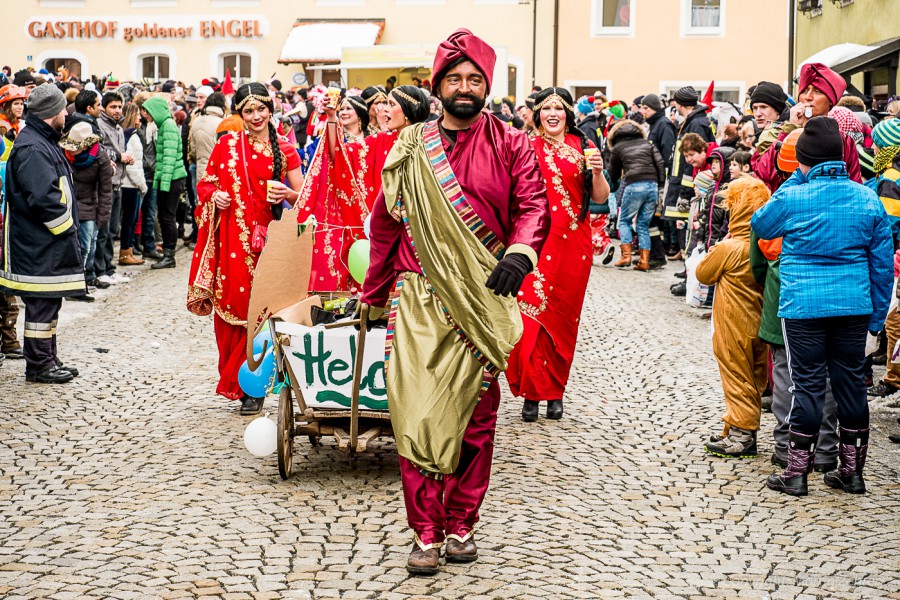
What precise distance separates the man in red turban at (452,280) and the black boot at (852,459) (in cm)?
218

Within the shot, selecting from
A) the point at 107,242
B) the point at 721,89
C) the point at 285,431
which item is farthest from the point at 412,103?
the point at 721,89

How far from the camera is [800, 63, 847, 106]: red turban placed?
800 centimetres

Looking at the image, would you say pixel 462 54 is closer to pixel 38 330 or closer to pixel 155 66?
pixel 38 330

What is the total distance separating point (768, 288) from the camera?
277 inches

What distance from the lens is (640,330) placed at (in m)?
12.2

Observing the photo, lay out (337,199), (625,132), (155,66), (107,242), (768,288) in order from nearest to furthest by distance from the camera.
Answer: (768,288) < (337,199) < (107,242) < (625,132) < (155,66)

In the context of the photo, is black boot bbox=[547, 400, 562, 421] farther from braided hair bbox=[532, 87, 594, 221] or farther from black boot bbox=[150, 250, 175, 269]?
black boot bbox=[150, 250, 175, 269]

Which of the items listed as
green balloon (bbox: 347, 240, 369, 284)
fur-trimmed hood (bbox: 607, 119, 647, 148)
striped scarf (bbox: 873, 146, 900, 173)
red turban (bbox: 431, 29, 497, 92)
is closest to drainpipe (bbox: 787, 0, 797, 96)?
fur-trimmed hood (bbox: 607, 119, 647, 148)

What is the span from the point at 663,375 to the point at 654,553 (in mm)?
4379

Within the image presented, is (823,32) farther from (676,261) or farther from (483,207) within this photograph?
(483,207)

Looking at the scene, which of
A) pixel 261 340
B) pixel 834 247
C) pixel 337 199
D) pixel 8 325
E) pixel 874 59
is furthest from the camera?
pixel 874 59

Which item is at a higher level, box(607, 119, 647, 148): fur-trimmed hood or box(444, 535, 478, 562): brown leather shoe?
box(607, 119, 647, 148): fur-trimmed hood

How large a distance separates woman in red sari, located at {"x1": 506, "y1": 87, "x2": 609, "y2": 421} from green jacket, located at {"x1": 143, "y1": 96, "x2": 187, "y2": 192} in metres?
8.53

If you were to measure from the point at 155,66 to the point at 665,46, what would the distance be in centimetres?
1394
